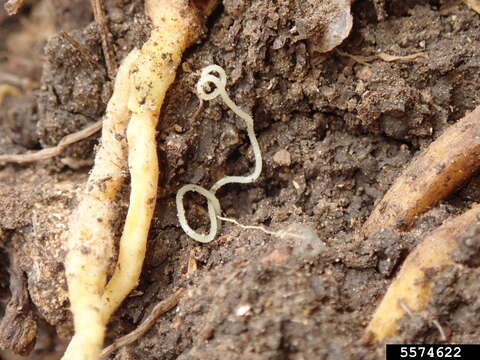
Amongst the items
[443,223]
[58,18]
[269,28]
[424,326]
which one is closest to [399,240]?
[443,223]

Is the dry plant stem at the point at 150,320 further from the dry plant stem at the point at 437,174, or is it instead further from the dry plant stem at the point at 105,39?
the dry plant stem at the point at 105,39

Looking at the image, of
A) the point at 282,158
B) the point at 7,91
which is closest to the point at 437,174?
the point at 282,158

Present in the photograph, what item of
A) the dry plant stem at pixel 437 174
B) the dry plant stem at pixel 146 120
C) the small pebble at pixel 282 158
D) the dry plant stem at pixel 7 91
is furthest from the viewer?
the dry plant stem at pixel 7 91

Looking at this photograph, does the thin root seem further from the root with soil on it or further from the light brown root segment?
the light brown root segment

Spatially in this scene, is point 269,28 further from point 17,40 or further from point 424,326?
point 17,40

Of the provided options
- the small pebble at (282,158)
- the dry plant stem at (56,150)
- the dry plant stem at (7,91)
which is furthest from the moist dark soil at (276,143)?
the dry plant stem at (7,91)

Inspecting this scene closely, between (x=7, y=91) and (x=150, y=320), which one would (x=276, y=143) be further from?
(x=7, y=91)

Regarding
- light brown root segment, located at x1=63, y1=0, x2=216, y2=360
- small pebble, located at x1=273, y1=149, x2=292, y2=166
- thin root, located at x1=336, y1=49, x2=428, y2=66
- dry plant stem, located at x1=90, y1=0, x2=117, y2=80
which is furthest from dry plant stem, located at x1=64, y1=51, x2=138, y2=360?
thin root, located at x1=336, y1=49, x2=428, y2=66
